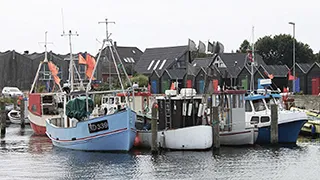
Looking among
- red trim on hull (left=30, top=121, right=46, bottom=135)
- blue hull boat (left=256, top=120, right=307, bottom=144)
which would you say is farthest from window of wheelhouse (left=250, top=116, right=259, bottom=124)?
red trim on hull (left=30, top=121, right=46, bottom=135)

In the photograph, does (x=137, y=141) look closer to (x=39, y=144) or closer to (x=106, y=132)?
(x=106, y=132)

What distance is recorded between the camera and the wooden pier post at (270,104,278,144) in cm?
3362

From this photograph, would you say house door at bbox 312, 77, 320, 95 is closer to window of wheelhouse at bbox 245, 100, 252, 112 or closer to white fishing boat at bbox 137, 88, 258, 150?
window of wheelhouse at bbox 245, 100, 252, 112

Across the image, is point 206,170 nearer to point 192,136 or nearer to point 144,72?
point 192,136

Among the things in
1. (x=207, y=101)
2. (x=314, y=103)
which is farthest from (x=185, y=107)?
(x=314, y=103)

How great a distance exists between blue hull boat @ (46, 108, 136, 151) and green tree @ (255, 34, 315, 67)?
217 ft

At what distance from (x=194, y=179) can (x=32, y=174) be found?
700 cm

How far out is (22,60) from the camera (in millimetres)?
89312

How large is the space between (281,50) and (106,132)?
227ft

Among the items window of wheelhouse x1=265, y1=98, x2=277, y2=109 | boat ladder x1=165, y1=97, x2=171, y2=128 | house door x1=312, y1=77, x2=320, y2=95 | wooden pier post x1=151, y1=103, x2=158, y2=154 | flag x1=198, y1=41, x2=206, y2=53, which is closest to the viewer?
wooden pier post x1=151, y1=103, x2=158, y2=154

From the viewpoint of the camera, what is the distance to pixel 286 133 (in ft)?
117

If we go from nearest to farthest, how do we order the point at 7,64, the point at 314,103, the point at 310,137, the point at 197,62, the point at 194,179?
the point at 194,179, the point at 310,137, the point at 314,103, the point at 197,62, the point at 7,64

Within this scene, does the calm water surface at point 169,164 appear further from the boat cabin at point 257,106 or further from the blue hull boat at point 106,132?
the boat cabin at point 257,106

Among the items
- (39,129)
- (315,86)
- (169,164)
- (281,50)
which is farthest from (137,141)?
(281,50)
